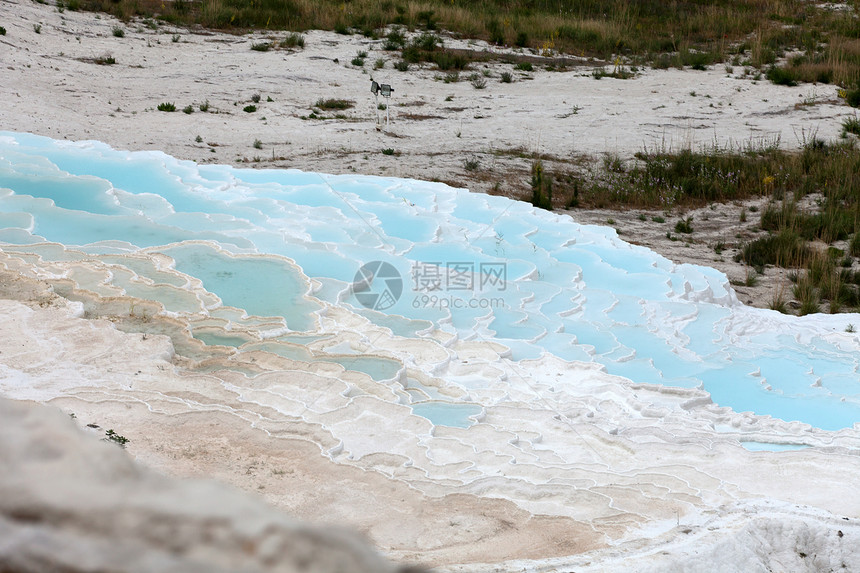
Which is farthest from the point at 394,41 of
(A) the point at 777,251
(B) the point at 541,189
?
(A) the point at 777,251

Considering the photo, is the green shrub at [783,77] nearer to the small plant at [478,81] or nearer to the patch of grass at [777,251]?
the small plant at [478,81]

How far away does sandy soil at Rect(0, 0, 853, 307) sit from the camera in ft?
32.7

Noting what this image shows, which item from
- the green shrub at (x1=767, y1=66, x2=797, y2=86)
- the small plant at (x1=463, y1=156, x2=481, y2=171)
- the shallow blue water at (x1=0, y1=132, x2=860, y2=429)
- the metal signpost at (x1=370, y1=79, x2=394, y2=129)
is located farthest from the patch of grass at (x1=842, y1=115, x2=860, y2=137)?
the shallow blue water at (x1=0, y1=132, x2=860, y2=429)

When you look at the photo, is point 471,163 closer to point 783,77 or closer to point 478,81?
point 478,81

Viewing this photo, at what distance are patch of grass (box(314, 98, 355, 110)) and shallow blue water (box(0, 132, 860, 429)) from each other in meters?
4.24

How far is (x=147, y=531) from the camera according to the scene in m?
0.63

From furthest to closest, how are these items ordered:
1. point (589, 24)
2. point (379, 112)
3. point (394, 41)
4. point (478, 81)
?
→ point (589, 24)
point (394, 41)
point (478, 81)
point (379, 112)

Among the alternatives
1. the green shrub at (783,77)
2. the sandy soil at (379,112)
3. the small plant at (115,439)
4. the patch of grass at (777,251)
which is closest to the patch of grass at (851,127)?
the sandy soil at (379,112)

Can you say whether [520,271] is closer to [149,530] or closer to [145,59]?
[149,530]

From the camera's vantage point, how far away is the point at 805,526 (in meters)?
3.27

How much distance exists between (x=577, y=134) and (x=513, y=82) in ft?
7.94

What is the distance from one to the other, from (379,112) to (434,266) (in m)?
6.27

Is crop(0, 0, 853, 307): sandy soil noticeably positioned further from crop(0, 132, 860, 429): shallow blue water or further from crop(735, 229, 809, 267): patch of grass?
crop(0, 132, 860, 429): shallow blue water

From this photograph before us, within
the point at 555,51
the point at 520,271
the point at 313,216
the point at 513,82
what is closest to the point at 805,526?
the point at 520,271
